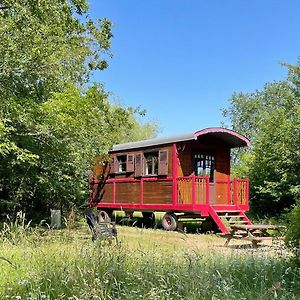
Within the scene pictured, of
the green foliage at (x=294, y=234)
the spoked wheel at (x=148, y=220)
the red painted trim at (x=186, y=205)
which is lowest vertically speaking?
the spoked wheel at (x=148, y=220)

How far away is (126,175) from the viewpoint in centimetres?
1602

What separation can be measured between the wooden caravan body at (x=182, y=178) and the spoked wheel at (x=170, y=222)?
5 centimetres

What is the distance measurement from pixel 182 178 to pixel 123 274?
9.48m

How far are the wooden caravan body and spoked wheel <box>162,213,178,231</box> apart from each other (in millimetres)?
45

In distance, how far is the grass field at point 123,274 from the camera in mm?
3525

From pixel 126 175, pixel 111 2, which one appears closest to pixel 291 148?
pixel 126 175

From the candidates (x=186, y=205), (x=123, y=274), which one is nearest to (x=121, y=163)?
(x=186, y=205)

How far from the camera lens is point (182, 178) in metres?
13.5

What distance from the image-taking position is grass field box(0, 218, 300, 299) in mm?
3525

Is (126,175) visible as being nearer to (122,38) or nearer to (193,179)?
(193,179)

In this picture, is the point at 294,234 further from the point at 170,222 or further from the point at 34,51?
the point at 170,222

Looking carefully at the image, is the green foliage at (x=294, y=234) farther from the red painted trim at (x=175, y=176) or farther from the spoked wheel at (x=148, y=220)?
the spoked wheel at (x=148, y=220)

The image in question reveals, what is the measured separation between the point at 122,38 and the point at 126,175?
6.96m

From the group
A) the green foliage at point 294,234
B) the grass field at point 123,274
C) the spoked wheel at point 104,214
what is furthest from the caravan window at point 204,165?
the green foliage at point 294,234
